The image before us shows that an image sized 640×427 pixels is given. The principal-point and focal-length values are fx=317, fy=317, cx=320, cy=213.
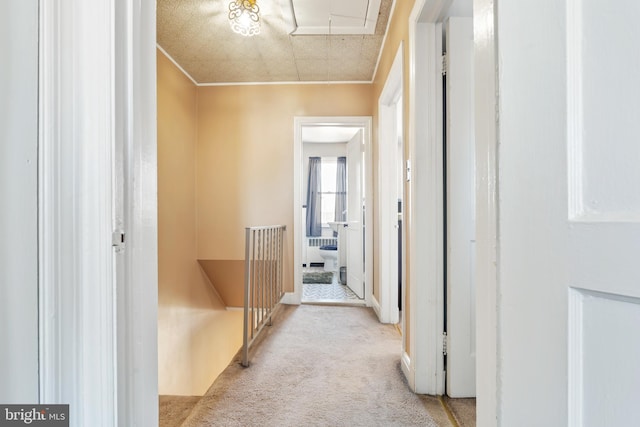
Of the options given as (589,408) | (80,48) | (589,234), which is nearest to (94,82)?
(80,48)

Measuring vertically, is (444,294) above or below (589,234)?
below

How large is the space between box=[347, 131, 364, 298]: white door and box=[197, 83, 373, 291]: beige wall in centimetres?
58

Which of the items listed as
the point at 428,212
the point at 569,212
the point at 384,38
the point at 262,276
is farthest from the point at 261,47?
the point at 569,212

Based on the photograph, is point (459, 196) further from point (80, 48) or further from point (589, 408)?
point (80, 48)

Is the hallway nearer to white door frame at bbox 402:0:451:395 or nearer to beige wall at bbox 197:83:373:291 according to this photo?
white door frame at bbox 402:0:451:395

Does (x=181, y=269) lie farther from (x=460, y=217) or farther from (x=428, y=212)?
(x=460, y=217)

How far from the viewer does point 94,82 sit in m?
0.58

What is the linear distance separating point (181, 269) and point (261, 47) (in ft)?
7.66

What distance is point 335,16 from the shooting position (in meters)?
2.43

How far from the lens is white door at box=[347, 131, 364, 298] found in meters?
3.64

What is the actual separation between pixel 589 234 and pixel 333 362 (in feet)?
6.20

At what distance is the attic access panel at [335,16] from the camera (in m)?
2.29

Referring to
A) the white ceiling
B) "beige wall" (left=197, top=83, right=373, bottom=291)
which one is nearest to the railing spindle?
"beige wall" (left=197, top=83, right=373, bottom=291)

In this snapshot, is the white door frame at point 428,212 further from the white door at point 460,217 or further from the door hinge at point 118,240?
the door hinge at point 118,240
